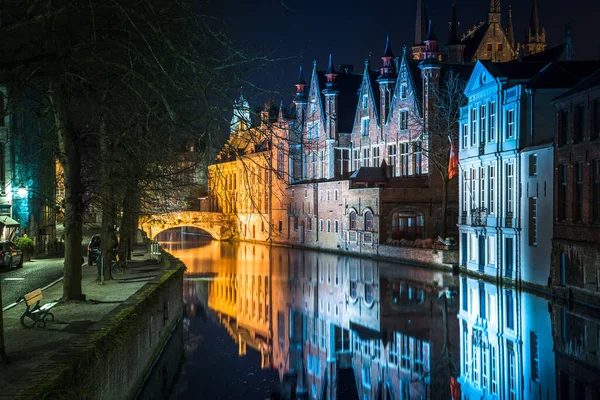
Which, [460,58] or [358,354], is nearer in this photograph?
[358,354]

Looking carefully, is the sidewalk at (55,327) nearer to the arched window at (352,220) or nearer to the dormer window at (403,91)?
the arched window at (352,220)

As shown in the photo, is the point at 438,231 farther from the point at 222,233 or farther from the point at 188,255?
the point at 222,233

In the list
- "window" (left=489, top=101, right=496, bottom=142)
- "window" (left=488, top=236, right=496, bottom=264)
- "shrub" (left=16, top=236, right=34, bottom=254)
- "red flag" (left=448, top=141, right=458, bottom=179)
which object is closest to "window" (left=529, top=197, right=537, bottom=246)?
"window" (left=488, top=236, right=496, bottom=264)

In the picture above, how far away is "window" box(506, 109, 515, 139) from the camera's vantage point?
37.2m

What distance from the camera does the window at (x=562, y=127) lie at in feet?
104

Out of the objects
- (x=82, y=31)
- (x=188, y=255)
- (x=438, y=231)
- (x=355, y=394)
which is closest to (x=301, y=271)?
(x=438, y=231)

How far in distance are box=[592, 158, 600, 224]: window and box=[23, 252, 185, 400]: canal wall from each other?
15.8 meters

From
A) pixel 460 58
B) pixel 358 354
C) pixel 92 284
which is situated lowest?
pixel 358 354

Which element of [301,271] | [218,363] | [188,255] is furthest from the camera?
[188,255]

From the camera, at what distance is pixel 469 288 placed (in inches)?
1444

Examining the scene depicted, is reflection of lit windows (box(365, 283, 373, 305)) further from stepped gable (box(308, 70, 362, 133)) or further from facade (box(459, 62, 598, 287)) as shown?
stepped gable (box(308, 70, 362, 133))

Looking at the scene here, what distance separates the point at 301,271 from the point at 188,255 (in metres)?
17.0

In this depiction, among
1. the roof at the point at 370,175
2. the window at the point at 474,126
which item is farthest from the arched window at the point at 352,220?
the window at the point at 474,126

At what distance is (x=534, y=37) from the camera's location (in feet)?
255
